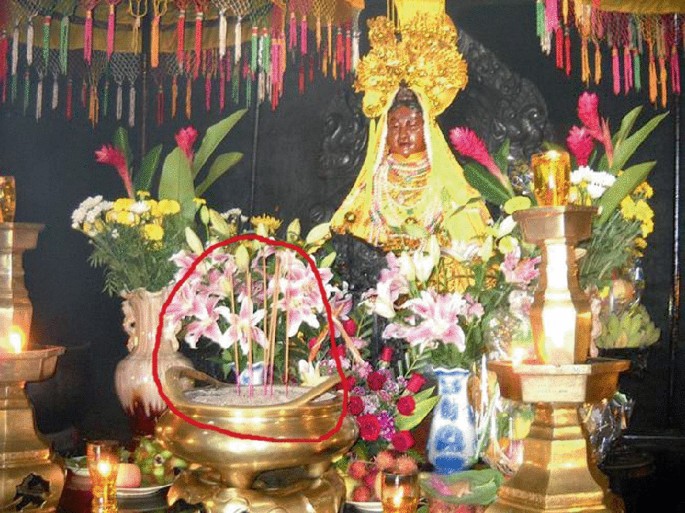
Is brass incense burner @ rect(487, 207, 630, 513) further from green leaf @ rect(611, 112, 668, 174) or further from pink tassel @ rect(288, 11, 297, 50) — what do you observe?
pink tassel @ rect(288, 11, 297, 50)

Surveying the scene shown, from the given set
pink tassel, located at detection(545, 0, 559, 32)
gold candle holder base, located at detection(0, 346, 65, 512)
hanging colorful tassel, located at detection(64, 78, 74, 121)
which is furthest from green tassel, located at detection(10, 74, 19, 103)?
gold candle holder base, located at detection(0, 346, 65, 512)

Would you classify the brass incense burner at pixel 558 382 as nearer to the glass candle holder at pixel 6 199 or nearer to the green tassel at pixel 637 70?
the glass candle holder at pixel 6 199

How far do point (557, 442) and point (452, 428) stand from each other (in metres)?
0.39

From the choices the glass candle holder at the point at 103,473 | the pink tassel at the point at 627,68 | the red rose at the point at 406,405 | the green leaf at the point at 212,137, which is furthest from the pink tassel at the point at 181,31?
the glass candle holder at the point at 103,473

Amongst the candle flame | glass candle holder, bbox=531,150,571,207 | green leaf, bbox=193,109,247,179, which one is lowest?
the candle flame

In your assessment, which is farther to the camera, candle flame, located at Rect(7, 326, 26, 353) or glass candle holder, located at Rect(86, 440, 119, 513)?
candle flame, located at Rect(7, 326, 26, 353)

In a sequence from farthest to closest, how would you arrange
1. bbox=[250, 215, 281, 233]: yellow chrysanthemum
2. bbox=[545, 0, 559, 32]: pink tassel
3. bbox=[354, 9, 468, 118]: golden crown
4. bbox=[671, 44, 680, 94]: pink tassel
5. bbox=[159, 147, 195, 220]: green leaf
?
bbox=[354, 9, 468, 118]: golden crown → bbox=[671, 44, 680, 94]: pink tassel → bbox=[545, 0, 559, 32]: pink tassel → bbox=[159, 147, 195, 220]: green leaf → bbox=[250, 215, 281, 233]: yellow chrysanthemum

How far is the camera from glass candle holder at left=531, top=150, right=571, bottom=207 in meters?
1.11

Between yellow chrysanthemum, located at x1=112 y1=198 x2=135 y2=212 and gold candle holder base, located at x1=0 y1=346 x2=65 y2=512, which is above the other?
yellow chrysanthemum, located at x1=112 y1=198 x2=135 y2=212

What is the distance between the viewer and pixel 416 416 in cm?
150

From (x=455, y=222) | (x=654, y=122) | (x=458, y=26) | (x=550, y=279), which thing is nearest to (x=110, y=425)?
(x=455, y=222)

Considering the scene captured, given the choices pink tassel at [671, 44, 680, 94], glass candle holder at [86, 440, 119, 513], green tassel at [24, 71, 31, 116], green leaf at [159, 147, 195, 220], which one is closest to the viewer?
glass candle holder at [86, 440, 119, 513]

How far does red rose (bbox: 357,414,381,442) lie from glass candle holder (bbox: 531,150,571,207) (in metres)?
0.47

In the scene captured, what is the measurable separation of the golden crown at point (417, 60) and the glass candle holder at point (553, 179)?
2.23m
